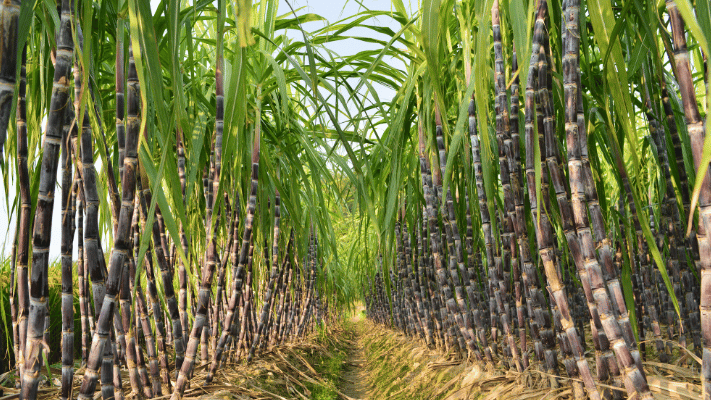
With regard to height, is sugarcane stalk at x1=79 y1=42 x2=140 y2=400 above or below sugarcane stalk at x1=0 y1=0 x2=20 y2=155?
below

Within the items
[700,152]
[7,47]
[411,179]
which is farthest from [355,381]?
[7,47]

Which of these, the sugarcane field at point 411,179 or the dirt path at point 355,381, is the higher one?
the sugarcane field at point 411,179

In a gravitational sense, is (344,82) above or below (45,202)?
above

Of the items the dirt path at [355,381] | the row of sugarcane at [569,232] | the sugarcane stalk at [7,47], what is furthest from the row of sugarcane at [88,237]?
the dirt path at [355,381]

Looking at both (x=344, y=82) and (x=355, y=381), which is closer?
(x=344, y=82)

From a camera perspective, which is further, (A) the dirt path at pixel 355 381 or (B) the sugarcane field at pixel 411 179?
(A) the dirt path at pixel 355 381

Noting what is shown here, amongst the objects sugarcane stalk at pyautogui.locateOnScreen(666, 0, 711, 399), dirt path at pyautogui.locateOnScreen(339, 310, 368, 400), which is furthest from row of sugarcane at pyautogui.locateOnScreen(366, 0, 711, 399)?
dirt path at pyautogui.locateOnScreen(339, 310, 368, 400)

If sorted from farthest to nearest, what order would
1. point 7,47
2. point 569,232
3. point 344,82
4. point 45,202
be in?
point 344,82
point 569,232
point 45,202
point 7,47

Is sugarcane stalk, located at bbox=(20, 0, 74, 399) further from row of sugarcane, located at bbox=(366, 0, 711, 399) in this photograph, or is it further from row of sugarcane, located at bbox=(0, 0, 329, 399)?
row of sugarcane, located at bbox=(366, 0, 711, 399)

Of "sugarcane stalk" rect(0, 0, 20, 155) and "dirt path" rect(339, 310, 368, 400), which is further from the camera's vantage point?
"dirt path" rect(339, 310, 368, 400)

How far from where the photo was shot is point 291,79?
230 cm

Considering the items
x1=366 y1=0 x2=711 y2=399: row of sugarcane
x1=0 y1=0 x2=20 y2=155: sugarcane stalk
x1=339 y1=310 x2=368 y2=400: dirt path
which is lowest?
x1=339 y1=310 x2=368 y2=400: dirt path

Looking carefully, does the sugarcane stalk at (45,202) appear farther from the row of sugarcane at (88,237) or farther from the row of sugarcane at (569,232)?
the row of sugarcane at (569,232)

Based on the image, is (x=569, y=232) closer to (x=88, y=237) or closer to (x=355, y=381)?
(x=88, y=237)
